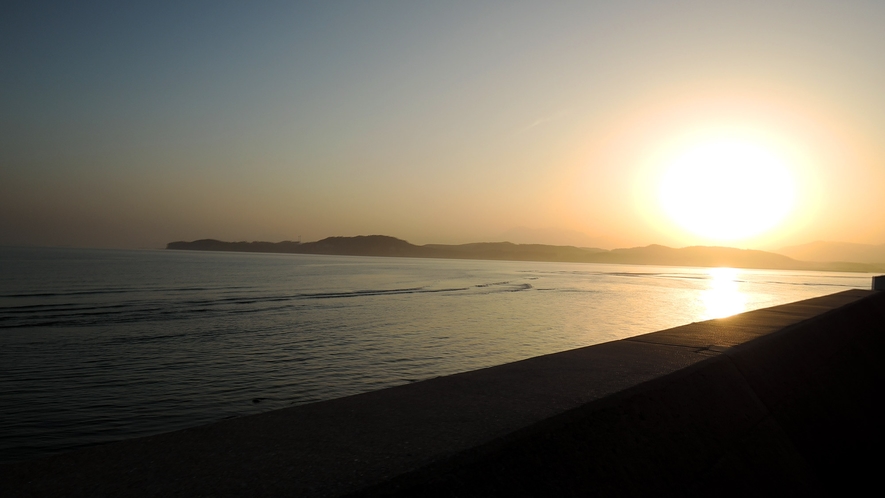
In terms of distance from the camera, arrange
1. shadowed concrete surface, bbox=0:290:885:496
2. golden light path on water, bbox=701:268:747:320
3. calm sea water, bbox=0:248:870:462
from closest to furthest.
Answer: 1. shadowed concrete surface, bbox=0:290:885:496
2. calm sea water, bbox=0:248:870:462
3. golden light path on water, bbox=701:268:747:320

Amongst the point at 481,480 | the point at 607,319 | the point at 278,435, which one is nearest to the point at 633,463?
the point at 481,480

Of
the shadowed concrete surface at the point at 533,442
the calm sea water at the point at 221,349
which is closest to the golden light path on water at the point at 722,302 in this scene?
the calm sea water at the point at 221,349

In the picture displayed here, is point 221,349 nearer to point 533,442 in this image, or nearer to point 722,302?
point 533,442

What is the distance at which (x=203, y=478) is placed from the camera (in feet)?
8.09

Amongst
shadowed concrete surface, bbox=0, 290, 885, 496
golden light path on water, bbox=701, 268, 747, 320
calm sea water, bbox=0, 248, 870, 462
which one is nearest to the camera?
shadowed concrete surface, bbox=0, 290, 885, 496

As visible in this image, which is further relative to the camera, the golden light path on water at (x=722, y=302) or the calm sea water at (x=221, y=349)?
the golden light path on water at (x=722, y=302)

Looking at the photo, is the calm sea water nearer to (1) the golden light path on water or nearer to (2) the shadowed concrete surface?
(1) the golden light path on water

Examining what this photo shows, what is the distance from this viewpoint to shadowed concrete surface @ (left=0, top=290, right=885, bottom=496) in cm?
249

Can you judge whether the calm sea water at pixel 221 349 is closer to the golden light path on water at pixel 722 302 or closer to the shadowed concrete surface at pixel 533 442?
the golden light path on water at pixel 722 302

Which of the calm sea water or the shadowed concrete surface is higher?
the shadowed concrete surface

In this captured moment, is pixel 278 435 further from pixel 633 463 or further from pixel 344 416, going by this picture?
pixel 633 463

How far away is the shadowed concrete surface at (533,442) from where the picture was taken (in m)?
2.49

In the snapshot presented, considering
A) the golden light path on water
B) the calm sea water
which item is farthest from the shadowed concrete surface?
the golden light path on water

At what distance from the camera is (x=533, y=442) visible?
3.04 metres
